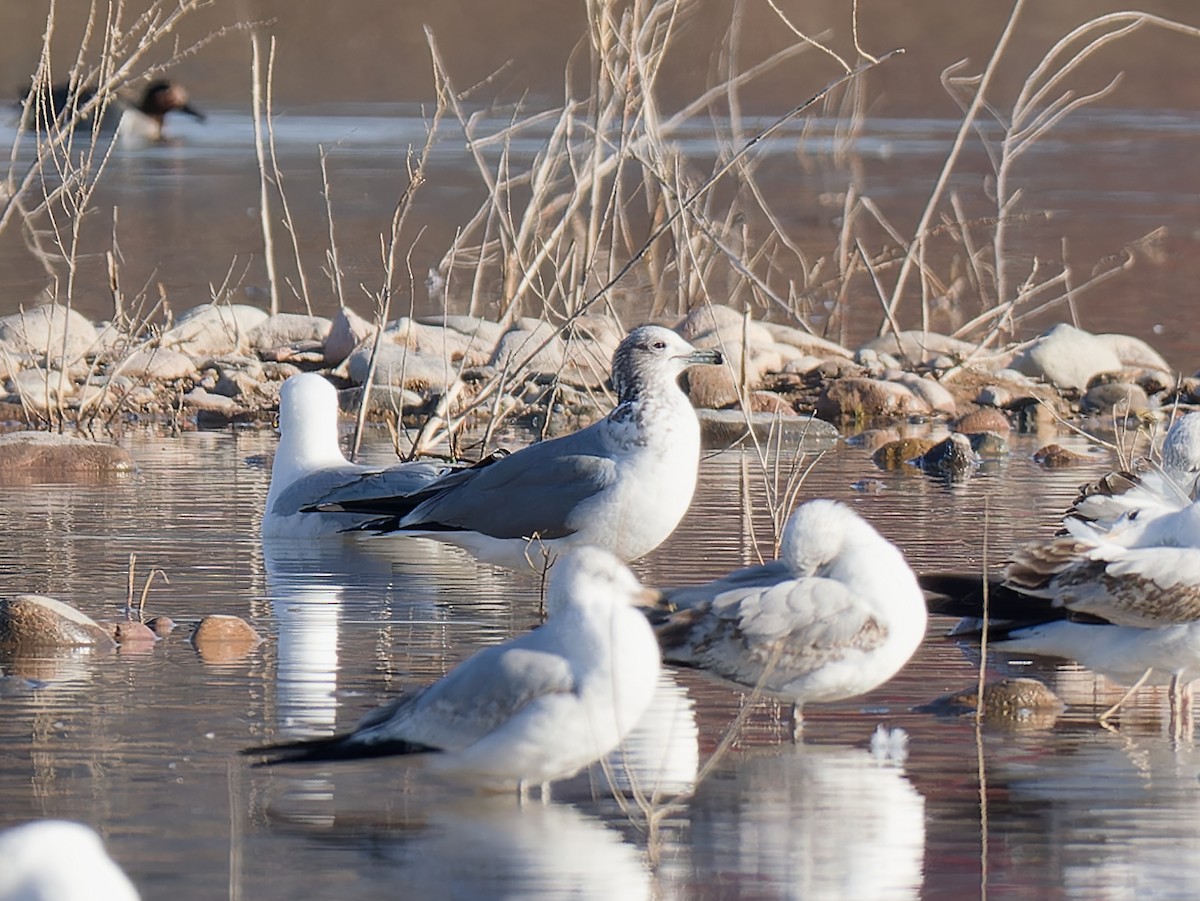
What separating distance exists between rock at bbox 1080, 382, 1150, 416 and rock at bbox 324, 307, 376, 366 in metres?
4.76

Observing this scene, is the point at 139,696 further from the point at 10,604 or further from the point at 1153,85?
the point at 1153,85

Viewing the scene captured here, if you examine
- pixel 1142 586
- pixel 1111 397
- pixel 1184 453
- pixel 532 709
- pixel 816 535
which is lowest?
pixel 532 709

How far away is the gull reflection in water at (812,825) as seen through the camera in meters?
5.43

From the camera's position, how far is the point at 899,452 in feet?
42.7

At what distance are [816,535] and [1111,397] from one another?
903cm

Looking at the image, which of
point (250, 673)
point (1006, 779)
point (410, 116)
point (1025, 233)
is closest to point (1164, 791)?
point (1006, 779)

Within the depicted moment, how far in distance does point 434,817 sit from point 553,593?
672 millimetres

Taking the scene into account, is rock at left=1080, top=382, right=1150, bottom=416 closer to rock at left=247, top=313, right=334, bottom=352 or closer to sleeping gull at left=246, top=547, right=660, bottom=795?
rock at left=247, top=313, right=334, bottom=352

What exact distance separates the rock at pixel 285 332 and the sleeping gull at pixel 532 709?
34.4 feet

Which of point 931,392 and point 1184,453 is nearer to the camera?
point 1184,453

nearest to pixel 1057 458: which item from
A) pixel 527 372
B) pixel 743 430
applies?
pixel 743 430

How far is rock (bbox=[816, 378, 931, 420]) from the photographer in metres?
14.9

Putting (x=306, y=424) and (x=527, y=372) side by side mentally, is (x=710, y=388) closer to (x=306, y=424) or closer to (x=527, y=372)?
(x=527, y=372)

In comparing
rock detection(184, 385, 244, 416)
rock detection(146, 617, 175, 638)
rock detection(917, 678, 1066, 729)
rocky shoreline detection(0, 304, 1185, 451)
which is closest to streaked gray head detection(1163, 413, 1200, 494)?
rock detection(917, 678, 1066, 729)
